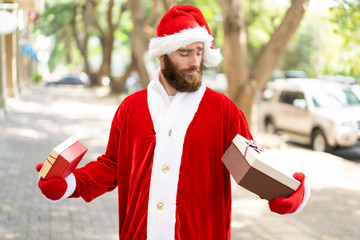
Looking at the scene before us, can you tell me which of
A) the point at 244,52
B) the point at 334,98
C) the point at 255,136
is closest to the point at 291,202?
the point at 244,52

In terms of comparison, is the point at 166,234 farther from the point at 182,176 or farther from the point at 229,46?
the point at 229,46

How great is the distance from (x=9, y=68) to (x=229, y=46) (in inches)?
587

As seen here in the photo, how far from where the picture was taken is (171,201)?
2764 millimetres

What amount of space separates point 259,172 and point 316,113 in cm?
1123

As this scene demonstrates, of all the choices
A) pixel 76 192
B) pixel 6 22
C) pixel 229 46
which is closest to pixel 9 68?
pixel 6 22

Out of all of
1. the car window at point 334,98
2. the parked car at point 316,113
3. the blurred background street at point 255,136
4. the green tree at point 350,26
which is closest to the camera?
the blurred background street at point 255,136

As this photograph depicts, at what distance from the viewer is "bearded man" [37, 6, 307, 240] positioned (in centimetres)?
277

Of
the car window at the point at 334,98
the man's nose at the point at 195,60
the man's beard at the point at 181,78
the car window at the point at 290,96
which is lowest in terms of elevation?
the car window at the point at 290,96

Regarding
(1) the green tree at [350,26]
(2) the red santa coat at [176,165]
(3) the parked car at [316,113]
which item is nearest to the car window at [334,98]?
(3) the parked car at [316,113]

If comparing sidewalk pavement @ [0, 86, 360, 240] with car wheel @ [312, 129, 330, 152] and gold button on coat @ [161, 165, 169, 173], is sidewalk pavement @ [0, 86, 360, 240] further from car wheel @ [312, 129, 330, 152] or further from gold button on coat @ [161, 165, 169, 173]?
gold button on coat @ [161, 165, 169, 173]

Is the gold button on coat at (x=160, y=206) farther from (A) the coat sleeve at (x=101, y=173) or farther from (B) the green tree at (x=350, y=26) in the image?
(B) the green tree at (x=350, y=26)

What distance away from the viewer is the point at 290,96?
587 inches

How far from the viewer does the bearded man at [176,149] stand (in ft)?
9.08

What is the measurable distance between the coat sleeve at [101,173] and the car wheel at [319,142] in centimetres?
1049
